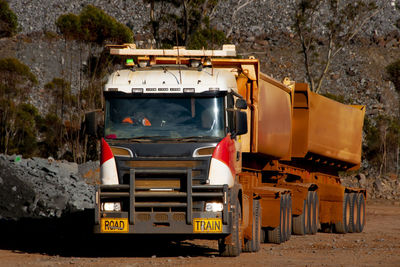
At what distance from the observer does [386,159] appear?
7519 centimetres

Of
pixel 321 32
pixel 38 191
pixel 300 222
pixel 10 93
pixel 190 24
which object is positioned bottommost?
pixel 300 222

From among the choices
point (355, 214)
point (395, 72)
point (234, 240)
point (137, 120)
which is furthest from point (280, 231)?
point (395, 72)

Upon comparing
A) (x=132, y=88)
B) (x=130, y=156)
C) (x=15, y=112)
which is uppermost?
(x=15, y=112)

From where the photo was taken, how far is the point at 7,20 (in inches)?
3674

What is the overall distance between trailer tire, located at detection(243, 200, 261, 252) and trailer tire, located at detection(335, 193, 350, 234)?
24.2 ft

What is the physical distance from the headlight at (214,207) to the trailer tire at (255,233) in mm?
2694

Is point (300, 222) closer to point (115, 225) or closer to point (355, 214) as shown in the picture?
point (355, 214)

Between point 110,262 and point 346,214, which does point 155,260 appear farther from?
point 346,214

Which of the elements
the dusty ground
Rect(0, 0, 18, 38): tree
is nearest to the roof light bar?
the dusty ground

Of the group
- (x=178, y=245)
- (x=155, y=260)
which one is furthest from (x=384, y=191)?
(x=155, y=260)

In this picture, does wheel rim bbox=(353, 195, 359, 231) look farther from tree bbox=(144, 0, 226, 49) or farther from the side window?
tree bbox=(144, 0, 226, 49)

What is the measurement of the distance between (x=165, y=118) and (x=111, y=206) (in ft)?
Result: 5.85

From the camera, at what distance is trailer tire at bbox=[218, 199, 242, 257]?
1492cm

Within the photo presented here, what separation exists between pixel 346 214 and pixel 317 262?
33.5 feet
